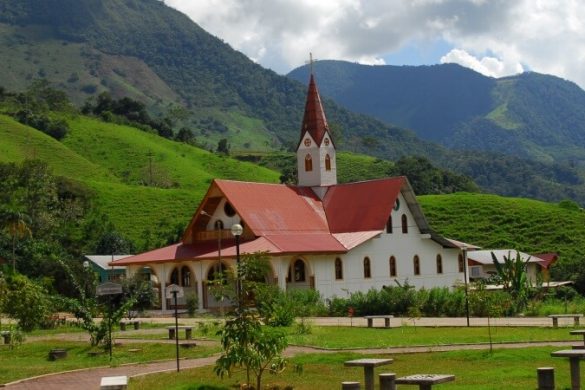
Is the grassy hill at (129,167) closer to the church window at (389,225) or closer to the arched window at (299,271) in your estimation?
the church window at (389,225)

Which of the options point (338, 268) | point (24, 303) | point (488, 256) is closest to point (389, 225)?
point (338, 268)

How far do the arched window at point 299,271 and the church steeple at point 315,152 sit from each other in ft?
27.7

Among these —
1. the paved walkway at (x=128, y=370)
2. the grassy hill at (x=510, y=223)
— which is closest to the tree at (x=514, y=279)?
the paved walkway at (x=128, y=370)

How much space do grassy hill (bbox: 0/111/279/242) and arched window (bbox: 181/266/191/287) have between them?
22.2 meters

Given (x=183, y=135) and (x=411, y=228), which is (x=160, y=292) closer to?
(x=411, y=228)

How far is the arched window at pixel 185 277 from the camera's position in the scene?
49644 millimetres

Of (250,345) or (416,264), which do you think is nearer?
(250,345)

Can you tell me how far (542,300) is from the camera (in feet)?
137

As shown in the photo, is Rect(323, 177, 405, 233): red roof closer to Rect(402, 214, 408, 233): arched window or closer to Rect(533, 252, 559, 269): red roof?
Rect(402, 214, 408, 233): arched window

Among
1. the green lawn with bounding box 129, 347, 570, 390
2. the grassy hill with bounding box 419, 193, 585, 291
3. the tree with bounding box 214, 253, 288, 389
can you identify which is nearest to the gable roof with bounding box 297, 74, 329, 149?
the grassy hill with bounding box 419, 193, 585, 291

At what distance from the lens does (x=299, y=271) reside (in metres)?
48.4

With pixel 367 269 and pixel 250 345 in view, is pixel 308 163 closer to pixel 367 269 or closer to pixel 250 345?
pixel 367 269

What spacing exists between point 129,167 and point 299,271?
5416 cm

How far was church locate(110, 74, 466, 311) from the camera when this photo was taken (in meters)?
47.5
